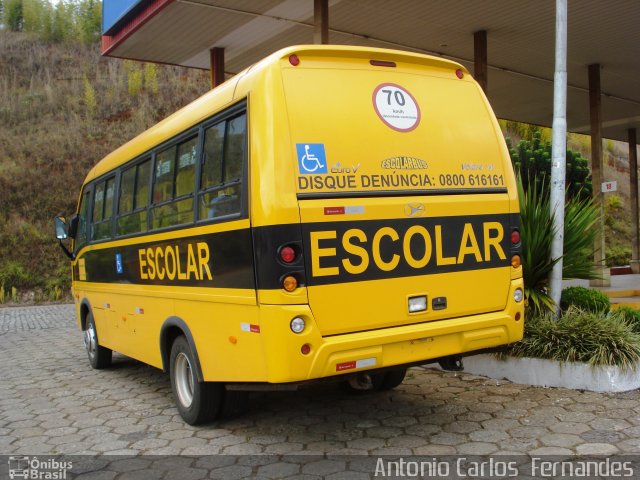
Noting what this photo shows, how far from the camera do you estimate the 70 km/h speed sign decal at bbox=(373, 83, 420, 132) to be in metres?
4.68

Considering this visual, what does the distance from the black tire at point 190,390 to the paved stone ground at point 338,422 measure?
14 cm

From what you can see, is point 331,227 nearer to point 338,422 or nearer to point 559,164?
point 338,422

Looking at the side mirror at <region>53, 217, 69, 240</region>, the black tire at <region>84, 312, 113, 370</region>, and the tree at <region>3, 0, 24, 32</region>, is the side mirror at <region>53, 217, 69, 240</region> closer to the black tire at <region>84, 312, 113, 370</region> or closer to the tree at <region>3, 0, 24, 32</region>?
the black tire at <region>84, 312, 113, 370</region>

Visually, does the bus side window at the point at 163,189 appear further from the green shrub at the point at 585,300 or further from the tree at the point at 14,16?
the tree at the point at 14,16

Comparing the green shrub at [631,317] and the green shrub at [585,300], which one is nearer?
the green shrub at [631,317]

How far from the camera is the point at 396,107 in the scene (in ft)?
15.6

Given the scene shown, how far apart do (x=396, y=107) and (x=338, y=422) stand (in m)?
2.67

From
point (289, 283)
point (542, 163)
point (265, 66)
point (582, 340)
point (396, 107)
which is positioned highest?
point (542, 163)

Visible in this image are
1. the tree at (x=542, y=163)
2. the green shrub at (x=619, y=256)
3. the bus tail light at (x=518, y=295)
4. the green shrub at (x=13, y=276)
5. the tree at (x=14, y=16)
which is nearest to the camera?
the bus tail light at (x=518, y=295)

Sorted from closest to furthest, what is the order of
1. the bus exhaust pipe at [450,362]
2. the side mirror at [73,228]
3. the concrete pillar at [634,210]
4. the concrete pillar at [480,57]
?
the bus exhaust pipe at [450,362] → the side mirror at [73,228] → the concrete pillar at [480,57] → the concrete pillar at [634,210]

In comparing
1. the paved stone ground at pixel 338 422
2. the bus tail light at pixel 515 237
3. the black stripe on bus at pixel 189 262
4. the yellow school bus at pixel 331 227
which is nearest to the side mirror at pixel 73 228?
the black stripe on bus at pixel 189 262

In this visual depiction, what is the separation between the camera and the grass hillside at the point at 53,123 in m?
21.7

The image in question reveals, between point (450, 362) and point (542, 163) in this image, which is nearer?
point (450, 362)

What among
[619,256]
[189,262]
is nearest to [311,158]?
[189,262]
